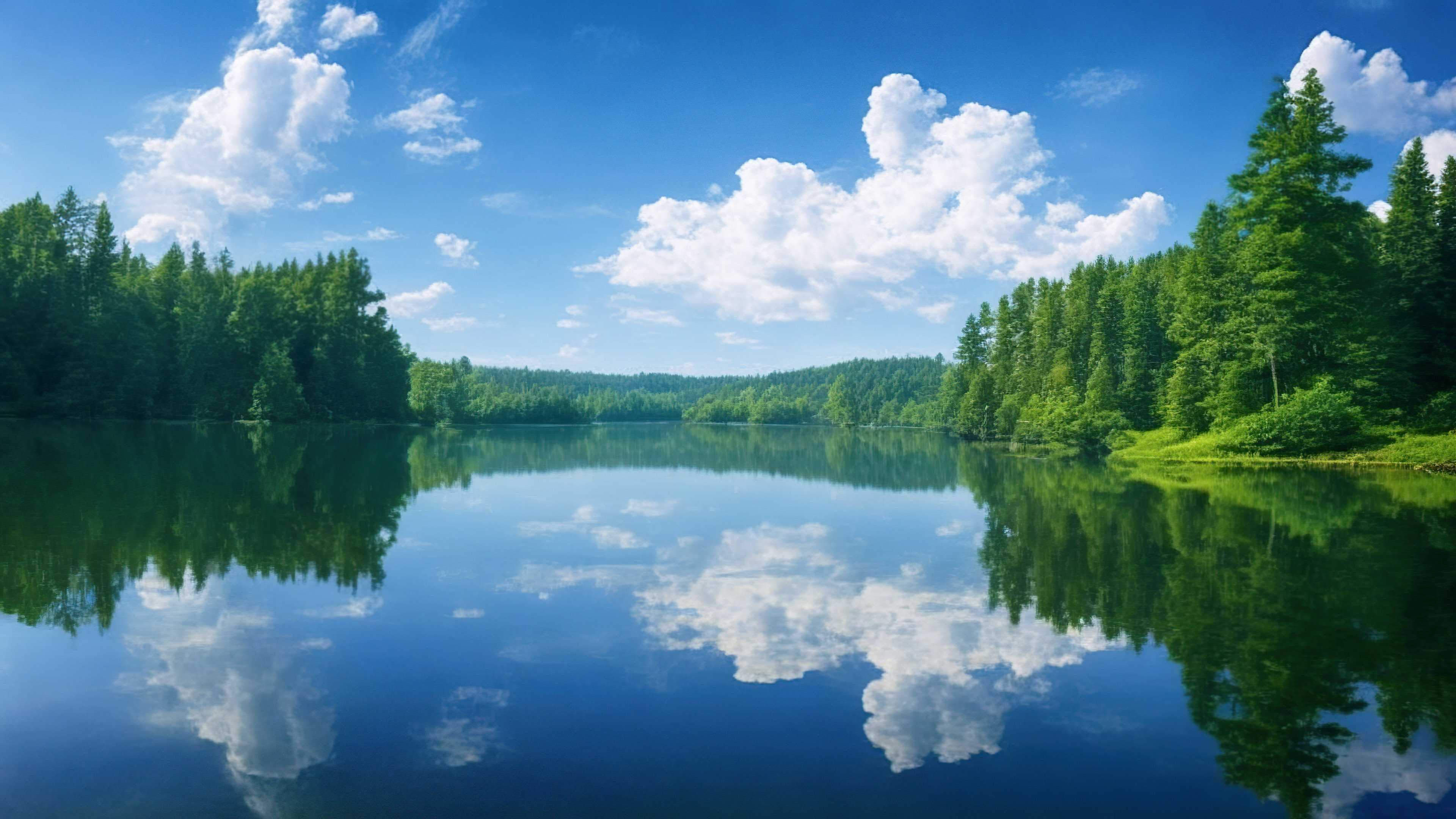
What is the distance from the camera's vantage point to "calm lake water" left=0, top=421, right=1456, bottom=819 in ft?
19.6

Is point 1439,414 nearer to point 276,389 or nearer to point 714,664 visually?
point 714,664

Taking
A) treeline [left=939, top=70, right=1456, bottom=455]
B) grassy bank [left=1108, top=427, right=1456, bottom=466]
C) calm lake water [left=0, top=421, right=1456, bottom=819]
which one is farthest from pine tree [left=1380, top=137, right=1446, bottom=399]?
calm lake water [left=0, top=421, right=1456, bottom=819]

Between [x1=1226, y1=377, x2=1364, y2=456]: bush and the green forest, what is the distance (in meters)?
0.09

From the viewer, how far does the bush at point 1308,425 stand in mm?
36969

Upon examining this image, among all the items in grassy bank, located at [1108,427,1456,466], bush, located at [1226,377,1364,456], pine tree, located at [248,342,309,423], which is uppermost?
pine tree, located at [248,342,309,423]

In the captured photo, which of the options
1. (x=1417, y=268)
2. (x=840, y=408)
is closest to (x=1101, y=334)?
(x=1417, y=268)

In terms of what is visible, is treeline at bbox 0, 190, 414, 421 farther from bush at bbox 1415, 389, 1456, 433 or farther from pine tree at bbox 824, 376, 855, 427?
pine tree at bbox 824, 376, 855, 427

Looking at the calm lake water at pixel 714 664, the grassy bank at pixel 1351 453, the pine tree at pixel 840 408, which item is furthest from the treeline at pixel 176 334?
the pine tree at pixel 840 408

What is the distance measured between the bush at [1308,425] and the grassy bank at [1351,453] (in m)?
0.56

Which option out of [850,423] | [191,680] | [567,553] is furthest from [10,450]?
[850,423]

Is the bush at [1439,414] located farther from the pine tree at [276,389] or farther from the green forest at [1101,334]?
the pine tree at [276,389]

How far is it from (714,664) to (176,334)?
8854 centimetres

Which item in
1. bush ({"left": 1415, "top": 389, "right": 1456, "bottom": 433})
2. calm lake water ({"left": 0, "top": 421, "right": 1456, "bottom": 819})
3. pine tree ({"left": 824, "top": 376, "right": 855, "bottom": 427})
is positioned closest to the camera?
calm lake water ({"left": 0, "top": 421, "right": 1456, "bottom": 819})

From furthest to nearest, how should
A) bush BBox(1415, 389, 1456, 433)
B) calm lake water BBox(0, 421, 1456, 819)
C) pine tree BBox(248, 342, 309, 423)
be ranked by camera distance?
pine tree BBox(248, 342, 309, 423) → bush BBox(1415, 389, 1456, 433) → calm lake water BBox(0, 421, 1456, 819)
